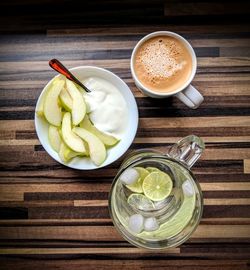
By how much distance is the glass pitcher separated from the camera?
1032 mm

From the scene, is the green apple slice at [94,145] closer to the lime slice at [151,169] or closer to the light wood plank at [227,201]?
the lime slice at [151,169]

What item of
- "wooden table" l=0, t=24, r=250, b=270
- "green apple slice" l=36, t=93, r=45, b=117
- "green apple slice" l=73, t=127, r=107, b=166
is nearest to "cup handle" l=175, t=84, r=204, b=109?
"wooden table" l=0, t=24, r=250, b=270

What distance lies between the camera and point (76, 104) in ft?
3.75

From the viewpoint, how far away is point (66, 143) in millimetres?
1141

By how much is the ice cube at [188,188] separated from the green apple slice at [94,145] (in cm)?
22

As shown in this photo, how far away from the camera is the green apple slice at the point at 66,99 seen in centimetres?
115

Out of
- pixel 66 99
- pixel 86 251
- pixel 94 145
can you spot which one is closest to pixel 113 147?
pixel 94 145

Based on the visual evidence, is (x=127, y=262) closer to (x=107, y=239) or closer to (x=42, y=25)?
(x=107, y=239)

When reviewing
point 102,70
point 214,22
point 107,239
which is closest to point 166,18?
point 214,22

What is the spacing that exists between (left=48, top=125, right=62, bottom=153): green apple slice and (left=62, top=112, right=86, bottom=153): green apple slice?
1.0 inches

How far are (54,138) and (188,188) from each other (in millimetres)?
343

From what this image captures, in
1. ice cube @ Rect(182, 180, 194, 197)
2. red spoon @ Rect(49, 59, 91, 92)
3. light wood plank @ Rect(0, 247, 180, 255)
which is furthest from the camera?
light wood plank @ Rect(0, 247, 180, 255)

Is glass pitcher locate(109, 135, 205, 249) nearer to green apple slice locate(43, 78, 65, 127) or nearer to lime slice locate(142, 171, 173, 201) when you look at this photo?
lime slice locate(142, 171, 173, 201)

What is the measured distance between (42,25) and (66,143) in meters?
0.33
